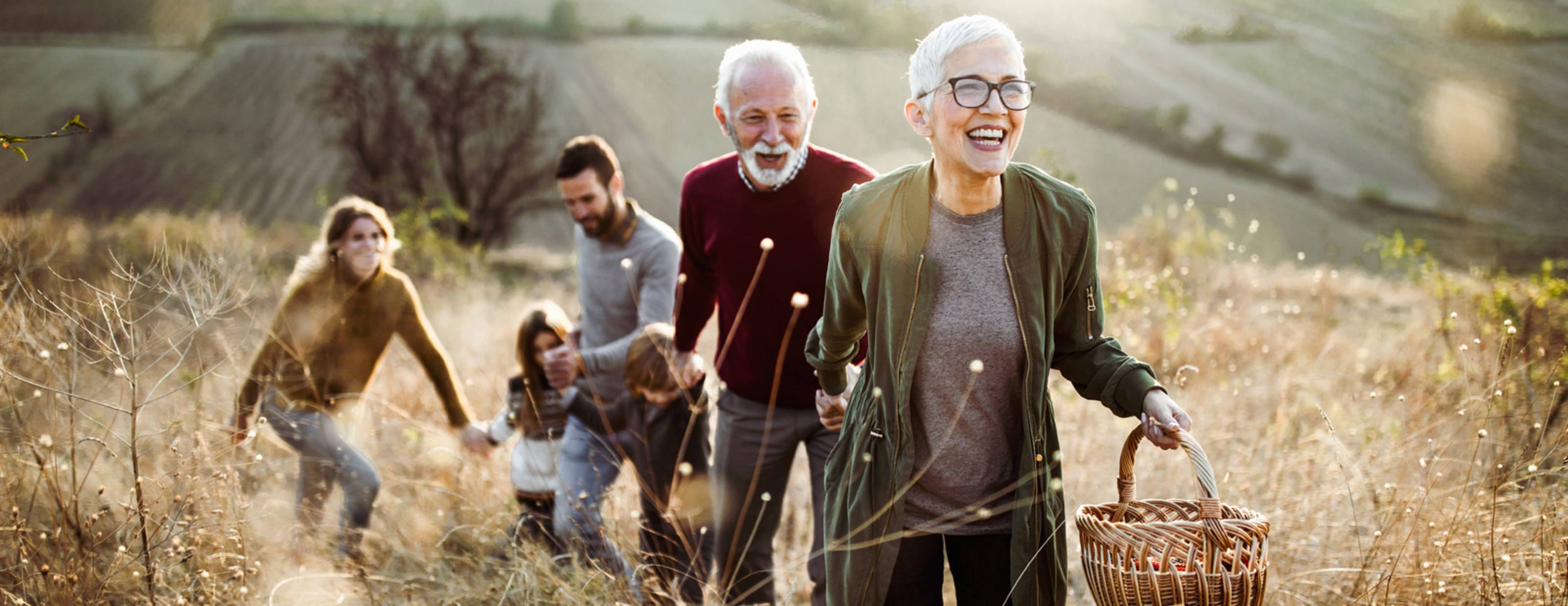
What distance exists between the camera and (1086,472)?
14.9 feet

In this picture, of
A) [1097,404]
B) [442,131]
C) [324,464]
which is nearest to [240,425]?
[324,464]

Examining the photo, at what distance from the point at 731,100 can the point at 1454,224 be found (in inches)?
1135

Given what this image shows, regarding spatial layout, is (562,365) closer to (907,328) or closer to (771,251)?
(771,251)

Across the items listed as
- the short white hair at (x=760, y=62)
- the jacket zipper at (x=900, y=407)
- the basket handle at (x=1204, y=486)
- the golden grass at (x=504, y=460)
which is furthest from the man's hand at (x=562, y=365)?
the basket handle at (x=1204, y=486)

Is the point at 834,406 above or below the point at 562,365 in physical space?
above

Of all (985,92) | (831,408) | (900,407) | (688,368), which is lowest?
(688,368)

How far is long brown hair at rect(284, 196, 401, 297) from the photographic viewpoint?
426cm

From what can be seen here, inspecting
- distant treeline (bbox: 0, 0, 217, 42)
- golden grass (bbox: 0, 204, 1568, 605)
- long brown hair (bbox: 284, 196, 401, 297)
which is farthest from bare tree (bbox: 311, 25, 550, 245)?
long brown hair (bbox: 284, 196, 401, 297)

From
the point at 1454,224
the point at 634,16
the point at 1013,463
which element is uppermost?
the point at 634,16

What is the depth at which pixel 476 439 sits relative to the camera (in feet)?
14.3

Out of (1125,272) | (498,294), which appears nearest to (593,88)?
(498,294)

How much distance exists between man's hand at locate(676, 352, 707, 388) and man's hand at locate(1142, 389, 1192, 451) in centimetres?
187

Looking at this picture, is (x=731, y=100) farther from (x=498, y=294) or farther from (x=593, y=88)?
(x=593, y=88)

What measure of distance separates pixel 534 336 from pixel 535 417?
0.38 meters
